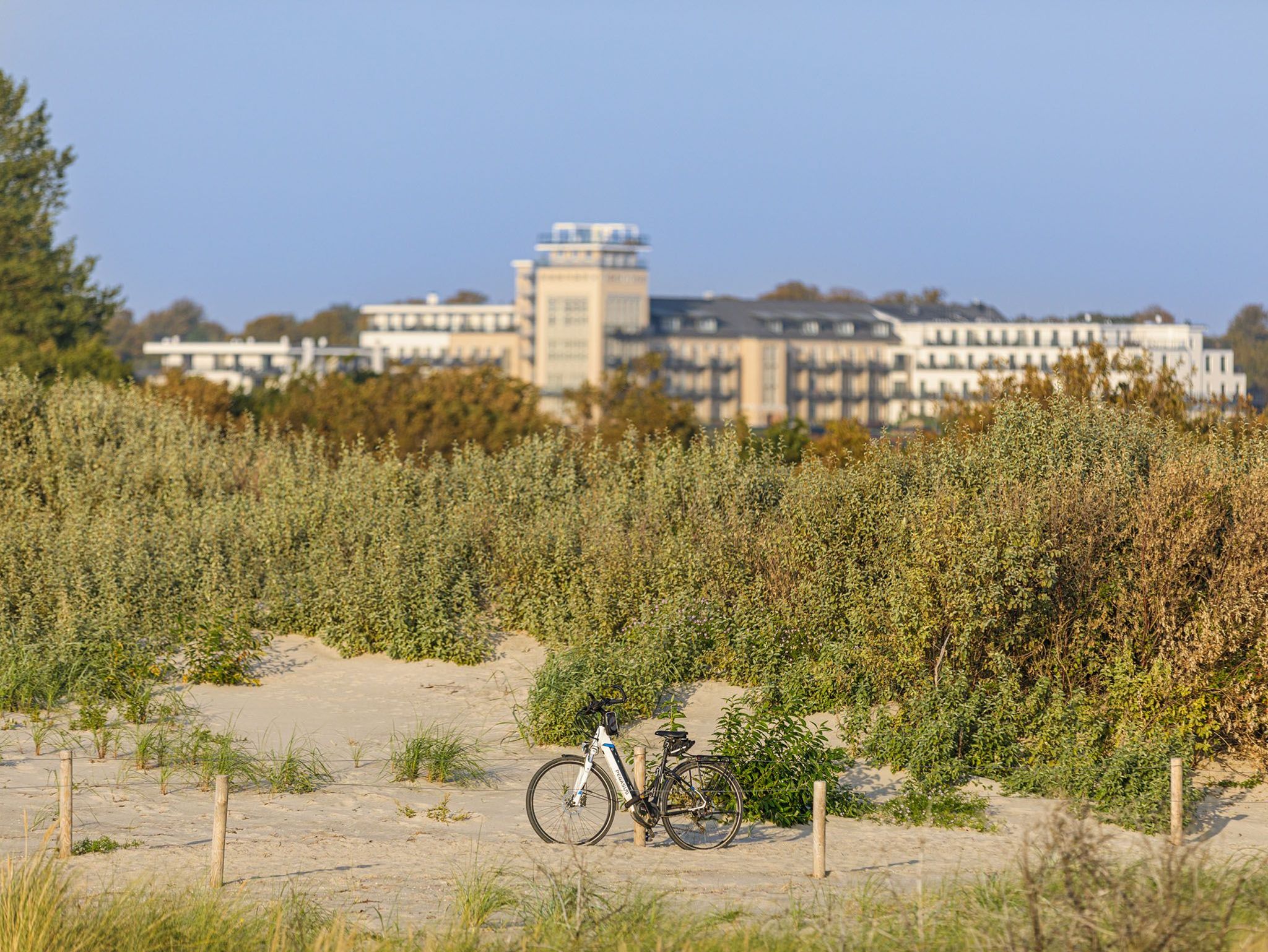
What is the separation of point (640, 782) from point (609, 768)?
0.90 ft

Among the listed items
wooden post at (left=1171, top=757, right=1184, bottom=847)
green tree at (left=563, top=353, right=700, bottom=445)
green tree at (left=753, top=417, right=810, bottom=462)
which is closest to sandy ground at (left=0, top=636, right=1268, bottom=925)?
wooden post at (left=1171, top=757, right=1184, bottom=847)

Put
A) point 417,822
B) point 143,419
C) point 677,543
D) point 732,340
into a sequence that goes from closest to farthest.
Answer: point 417,822, point 677,543, point 143,419, point 732,340

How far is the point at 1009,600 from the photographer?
484 inches

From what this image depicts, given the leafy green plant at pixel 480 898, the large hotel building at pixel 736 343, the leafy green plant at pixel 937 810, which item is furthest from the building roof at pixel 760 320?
the leafy green plant at pixel 480 898

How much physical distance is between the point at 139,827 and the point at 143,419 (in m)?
15.9

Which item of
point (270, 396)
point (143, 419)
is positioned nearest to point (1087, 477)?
point (143, 419)

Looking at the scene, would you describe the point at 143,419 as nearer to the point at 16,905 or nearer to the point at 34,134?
the point at 16,905

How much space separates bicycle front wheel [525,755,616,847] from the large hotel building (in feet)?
372

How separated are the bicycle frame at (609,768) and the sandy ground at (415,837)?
36cm

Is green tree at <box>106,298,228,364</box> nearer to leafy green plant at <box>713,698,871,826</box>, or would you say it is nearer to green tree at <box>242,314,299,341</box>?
green tree at <box>242,314,299,341</box>

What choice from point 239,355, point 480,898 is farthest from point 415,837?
point 239,355

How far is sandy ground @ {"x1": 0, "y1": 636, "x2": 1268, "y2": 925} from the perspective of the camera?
30.2ft

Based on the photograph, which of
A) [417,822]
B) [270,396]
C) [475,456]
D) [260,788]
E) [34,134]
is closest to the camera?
[417,822]

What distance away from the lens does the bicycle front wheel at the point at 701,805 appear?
10312mm
